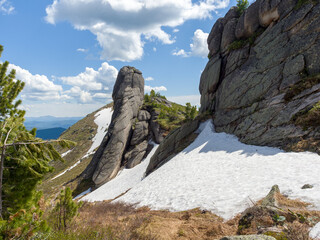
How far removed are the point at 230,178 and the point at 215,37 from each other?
75.7 ft

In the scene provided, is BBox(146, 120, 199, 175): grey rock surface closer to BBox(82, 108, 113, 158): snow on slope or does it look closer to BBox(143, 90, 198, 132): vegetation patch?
BBox(143, 90, 198, 132): vegetation patch

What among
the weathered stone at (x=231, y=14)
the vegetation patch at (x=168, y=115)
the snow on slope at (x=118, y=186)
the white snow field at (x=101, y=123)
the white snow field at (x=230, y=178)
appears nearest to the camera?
the white snow field at (x=230, y=178)

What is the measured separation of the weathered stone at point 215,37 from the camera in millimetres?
26406

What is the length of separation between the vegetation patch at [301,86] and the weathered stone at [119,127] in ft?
88.5

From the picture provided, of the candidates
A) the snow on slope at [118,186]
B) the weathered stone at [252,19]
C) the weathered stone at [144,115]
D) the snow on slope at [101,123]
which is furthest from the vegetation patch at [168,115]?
the snow on slope at [101,123]

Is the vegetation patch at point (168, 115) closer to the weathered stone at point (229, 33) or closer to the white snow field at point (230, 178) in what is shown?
the weathered stone at point (229, 33)

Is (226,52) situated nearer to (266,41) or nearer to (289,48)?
(266,41)

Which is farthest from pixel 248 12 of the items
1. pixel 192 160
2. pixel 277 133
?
pixel 192 160

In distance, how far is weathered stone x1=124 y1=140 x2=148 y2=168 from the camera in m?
32.0

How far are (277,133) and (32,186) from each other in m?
16.3

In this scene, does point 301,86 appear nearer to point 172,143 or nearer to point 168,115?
point 172,143

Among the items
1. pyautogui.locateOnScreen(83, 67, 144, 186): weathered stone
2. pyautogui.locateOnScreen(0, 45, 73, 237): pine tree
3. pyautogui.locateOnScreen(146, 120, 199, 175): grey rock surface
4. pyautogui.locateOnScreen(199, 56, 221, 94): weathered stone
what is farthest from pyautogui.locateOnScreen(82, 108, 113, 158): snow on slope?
pyautogui.locateOnScreen(0, 45, 73, 237): pine tree

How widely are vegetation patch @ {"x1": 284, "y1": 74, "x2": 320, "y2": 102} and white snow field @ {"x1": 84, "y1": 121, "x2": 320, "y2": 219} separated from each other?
16.7 ft

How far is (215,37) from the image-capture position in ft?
87.8
